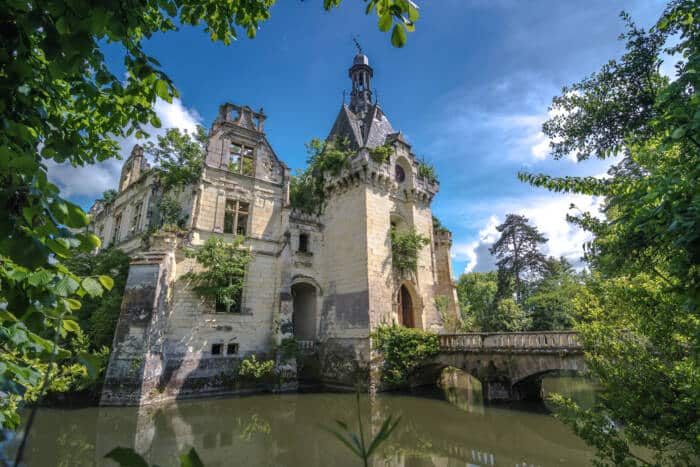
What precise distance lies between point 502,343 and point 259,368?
973 centimetres

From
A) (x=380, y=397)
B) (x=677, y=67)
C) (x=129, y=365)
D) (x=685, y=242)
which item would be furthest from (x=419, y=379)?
(x=685, y=242)

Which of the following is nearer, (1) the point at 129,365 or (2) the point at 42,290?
(2) the point at 42,290

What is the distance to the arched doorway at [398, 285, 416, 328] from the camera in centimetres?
1914

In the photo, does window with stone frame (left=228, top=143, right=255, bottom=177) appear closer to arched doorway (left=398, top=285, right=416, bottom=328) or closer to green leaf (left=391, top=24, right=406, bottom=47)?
arched doorway (left=398, top=285, right=416, bottom=328)

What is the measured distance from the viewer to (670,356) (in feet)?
15.7

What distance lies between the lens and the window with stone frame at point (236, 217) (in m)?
16.9

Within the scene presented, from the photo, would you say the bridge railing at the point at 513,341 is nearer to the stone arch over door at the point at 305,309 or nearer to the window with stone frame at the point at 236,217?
the stone arch over door at the point at 305,309

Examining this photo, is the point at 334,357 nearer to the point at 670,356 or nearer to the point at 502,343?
the point at 502,343

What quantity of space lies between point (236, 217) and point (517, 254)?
73.0ft

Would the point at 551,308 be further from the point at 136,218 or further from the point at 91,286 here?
the point at 91,286

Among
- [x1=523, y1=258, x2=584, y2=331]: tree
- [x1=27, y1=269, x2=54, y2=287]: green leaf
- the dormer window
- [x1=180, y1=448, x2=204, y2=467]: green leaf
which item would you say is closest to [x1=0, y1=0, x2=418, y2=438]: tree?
[x1=27, y1=269, x2=54, y2=287]: green leaf

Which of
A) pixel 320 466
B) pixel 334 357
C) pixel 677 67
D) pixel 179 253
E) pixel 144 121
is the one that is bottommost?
pixel 320 466

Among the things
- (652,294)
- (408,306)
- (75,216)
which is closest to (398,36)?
(75,216)

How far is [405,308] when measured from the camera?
19.4 m
